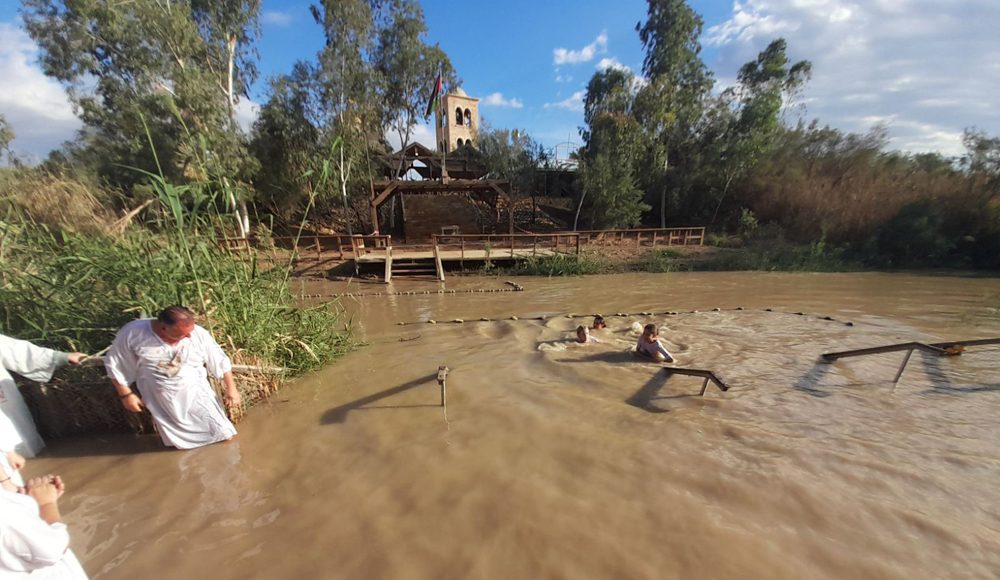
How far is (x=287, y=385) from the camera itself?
16.1 feet

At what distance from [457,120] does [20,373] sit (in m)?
30.2

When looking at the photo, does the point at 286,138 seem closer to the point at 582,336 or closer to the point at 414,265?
the point at 414,265

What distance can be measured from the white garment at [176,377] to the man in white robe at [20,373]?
16.7 inches

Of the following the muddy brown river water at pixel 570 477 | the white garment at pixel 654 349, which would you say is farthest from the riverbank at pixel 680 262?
the muddy brown river water at pixel 570 477

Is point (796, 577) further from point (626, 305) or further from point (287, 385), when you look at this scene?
point (626, 305)

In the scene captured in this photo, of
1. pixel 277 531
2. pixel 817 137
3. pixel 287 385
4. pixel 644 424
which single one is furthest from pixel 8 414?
pixel 817 137

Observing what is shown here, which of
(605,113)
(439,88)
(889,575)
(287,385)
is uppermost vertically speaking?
(439,88)

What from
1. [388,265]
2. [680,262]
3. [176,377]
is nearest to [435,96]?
[388,265]

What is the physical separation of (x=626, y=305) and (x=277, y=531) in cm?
938

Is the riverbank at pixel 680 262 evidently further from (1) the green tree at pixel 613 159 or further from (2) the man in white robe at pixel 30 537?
(2) the man in white robe at pixel 30 537

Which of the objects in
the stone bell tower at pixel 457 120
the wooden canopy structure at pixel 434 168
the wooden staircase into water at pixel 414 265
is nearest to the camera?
the wooden staircase into water at pixel 414 265

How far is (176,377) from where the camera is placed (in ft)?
10.3

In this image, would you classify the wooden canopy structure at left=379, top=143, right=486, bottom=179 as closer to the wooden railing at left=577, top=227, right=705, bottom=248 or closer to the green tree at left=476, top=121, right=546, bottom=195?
the green tree at left=476, top=121, right=546, bottom=195

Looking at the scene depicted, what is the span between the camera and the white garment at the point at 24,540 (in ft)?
4.42
